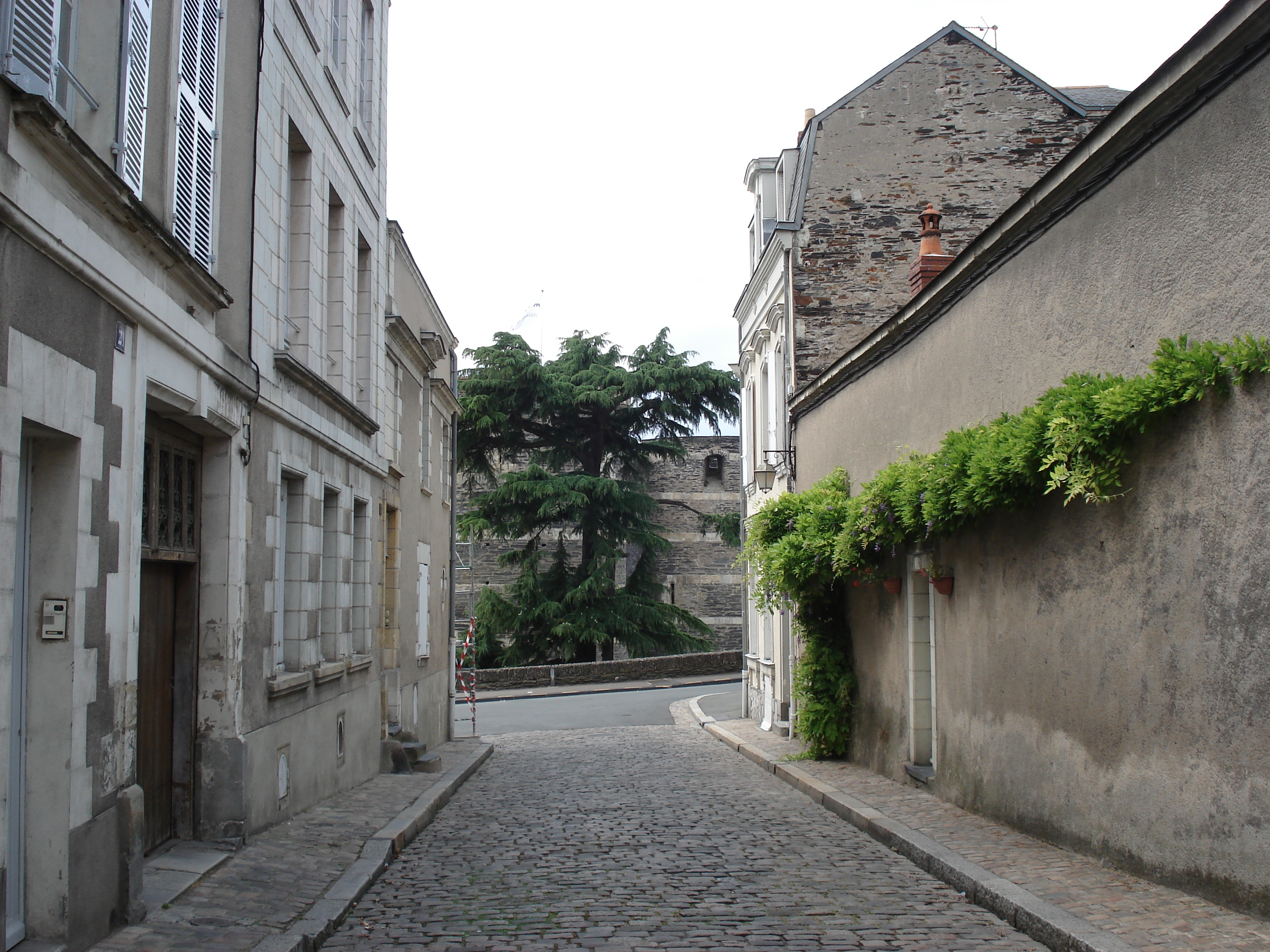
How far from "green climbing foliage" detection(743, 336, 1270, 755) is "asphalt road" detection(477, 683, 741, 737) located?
9.31 meters

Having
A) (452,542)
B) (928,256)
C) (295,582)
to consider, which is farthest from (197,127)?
(452,542)

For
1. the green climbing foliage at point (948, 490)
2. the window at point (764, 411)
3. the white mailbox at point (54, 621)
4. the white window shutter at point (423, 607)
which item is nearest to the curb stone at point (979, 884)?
the green climbing foliage at point (948, 490)

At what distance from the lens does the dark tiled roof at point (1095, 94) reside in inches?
793

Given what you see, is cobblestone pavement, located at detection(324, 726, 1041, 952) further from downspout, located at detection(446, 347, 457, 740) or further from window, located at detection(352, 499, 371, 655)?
downspout, located at detection(446, 347, 457, 740)

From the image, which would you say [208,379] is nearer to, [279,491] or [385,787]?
[279,491]

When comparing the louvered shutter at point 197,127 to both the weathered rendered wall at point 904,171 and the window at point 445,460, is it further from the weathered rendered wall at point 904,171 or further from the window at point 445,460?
the window at point 445,460

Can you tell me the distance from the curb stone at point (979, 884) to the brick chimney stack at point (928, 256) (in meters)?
6.59

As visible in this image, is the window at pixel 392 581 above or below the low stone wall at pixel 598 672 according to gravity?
above

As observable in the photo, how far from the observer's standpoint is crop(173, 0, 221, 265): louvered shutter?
698 cm

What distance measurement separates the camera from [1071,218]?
719 centimetres

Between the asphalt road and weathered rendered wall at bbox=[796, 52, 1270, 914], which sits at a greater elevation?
weathered rendered wall at bbox=[796, 52, 1270, 914]

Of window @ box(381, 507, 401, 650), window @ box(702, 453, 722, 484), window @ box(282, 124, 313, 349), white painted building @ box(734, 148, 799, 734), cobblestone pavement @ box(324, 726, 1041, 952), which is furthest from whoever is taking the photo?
window @ box(702, 453, 722, 484)

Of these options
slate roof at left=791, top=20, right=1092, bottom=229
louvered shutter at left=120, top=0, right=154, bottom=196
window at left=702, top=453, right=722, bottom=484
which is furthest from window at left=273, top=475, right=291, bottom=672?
window at left=702, top=453, right=722, bottom=484

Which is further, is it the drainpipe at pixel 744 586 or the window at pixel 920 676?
the drainpipe at pixel 744 586
